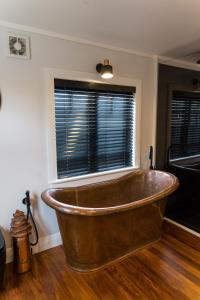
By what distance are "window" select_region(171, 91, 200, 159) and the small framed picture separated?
7.09ft

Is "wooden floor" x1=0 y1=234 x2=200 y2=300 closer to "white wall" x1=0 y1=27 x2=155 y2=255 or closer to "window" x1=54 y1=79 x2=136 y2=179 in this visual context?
"white wall" x1=0 y1=27 x2=155 y2=255

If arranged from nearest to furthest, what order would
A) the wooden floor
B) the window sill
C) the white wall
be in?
the wooden floor → the white wall → the window sill

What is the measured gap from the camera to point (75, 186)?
2.58 meters

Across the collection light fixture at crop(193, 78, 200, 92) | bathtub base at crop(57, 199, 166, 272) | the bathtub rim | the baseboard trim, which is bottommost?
the baseboard trim

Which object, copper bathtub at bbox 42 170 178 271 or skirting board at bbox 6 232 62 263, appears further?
skirting board at bbox 6 232 62 263

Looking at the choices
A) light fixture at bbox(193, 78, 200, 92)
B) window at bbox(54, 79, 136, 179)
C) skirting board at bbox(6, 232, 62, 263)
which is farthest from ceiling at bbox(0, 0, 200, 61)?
skirting board at bbox(6, 232, 62, 263)

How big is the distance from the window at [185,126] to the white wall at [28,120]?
155cm

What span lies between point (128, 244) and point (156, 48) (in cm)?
240

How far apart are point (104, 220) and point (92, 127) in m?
1.17

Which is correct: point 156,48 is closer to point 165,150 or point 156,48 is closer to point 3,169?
point 165,150

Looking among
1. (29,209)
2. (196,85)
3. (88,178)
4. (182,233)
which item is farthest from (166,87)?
(29,209)

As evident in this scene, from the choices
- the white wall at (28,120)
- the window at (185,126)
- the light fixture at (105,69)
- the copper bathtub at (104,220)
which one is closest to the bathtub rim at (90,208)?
the copper bathtub at (104,220)

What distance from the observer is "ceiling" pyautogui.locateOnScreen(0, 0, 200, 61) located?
1719 millimetres

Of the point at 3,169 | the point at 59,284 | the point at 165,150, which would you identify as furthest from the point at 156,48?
the point at 59,284
